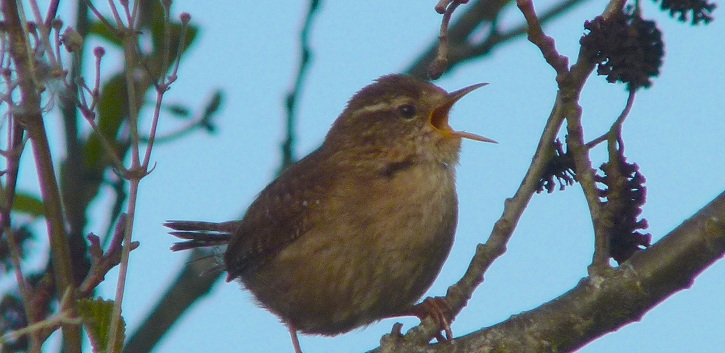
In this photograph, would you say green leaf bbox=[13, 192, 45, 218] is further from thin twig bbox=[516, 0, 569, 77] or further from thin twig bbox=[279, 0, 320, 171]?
thin twig bbox=[516, 0, 569, 77]

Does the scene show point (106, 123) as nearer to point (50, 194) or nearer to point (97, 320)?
point (97, 320)

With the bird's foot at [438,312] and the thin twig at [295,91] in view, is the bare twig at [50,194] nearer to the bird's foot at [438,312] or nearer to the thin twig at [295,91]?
the bird's foot at [438,312]

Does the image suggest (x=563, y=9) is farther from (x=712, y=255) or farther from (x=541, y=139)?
(x=712, y=255)

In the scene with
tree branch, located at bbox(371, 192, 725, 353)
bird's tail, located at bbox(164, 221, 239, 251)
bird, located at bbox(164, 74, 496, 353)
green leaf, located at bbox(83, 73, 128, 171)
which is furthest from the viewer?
bird's tail, located at bbox(164, 221, 239, 251)

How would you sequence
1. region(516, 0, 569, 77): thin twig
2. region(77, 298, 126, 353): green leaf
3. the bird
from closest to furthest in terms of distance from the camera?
region(77, 298, 126, 353): green leaf, region(516, 0, 569, 77): thin twig, the bird

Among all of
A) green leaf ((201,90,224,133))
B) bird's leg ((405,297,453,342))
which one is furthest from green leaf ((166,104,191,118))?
bird's leg ((405,297,453,342))

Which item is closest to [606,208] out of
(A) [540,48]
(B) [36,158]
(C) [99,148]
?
(A) [540,48]

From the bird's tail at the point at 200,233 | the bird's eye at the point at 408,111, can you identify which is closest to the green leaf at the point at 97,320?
the bird's eye at the point at 408,111

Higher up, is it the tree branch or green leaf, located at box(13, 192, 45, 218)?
green leaf, located at box(13, 192, 45, 218)
